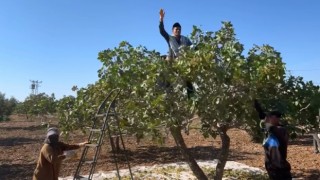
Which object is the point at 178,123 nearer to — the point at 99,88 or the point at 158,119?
the point at 158,119

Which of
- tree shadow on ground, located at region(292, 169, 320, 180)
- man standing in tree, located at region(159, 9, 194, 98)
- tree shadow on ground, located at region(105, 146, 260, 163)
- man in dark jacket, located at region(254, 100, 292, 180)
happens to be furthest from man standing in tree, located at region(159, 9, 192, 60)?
tree shadow on ground, located at region(105, 146, 260, 163)

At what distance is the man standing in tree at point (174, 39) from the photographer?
6.73 meters

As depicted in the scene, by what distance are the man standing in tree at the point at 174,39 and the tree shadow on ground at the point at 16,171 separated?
226 inches

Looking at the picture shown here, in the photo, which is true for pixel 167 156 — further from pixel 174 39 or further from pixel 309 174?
pixel 174 39

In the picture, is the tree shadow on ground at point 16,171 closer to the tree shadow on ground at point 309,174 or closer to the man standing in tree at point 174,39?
the man standing in tree at point 174,39

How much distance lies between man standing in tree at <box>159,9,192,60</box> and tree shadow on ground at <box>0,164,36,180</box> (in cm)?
575

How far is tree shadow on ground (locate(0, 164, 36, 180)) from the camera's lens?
34.8ft

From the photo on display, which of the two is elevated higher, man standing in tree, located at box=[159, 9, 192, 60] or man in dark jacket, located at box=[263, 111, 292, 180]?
man standing in tree, located at box=[159, 9, 192, 60]

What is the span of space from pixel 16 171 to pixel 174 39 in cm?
688

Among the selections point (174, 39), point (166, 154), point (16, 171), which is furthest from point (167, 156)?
point (174, 39)

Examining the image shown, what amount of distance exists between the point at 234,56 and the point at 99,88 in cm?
328

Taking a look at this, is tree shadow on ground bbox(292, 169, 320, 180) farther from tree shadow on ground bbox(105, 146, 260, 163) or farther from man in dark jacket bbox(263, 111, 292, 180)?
man in dark jacket bbox(263, 111, 292, 180)

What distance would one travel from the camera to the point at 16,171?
37.2 ft

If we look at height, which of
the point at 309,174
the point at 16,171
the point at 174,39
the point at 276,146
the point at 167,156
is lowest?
the point at 16,171
